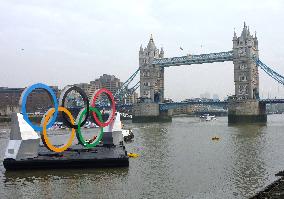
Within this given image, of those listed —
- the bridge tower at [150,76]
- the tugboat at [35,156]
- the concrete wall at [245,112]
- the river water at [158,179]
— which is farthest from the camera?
the bridge tower at [150,76]

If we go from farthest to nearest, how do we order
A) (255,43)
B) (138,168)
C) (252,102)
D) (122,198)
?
(255,43), (252,102), (138,168), (122,198)

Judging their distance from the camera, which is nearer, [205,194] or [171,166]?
[205,194]

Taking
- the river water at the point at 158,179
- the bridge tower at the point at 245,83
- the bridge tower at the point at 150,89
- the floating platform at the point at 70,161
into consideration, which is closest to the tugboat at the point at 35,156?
the floating platform at the point at 70,161

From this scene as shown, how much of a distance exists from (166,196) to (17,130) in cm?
1257

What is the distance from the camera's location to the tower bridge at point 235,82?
112m

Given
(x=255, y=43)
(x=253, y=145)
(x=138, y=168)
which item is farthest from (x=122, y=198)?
(x=255, y=43)

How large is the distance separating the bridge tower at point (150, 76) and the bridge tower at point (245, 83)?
29822 mm

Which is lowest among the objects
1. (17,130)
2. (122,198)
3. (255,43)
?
(122,198)

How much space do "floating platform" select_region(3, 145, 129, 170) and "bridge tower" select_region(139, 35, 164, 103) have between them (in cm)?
10677

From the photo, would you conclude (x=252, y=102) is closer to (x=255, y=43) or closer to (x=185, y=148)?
(x=255, y=43)

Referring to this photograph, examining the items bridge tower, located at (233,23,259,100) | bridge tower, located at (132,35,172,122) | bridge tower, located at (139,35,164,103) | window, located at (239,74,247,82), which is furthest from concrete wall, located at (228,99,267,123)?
bridge tower, located at (139,35,164,103)

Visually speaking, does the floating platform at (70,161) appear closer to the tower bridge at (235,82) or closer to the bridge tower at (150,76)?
the tower bridge at (235,82)

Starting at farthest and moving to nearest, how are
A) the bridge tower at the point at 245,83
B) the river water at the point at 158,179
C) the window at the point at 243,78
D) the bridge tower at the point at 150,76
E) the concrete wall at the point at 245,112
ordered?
the bridge tower at the point at 150,76, the window at the point at 243,78, the bridge tower at the point at 245,83, the concrete wall at the point at 245,112, the river water at the point at 158,179

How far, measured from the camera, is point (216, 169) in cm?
3206
